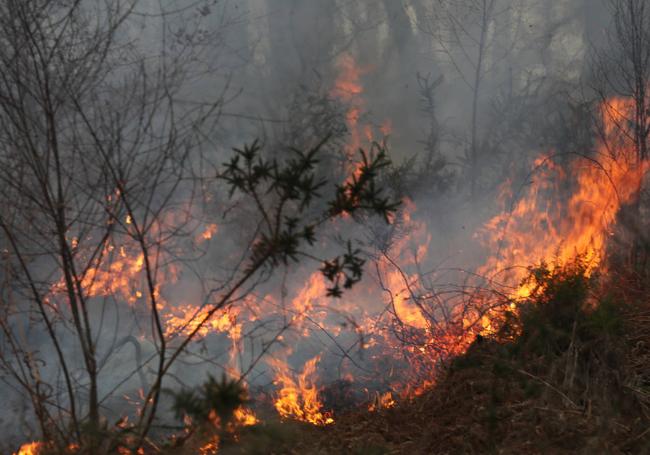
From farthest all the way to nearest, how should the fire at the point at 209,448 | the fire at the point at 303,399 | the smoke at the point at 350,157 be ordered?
the smoke at the point at 350,157
the fire at the point at 303,399
the fire at the point at 209,448

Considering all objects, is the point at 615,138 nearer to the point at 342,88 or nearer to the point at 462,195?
the point at 462,195

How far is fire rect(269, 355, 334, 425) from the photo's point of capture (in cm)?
442

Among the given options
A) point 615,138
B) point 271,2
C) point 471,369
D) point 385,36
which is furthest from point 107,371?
point 385,36

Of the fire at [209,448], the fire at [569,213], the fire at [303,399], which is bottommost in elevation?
the fire at [209,448]

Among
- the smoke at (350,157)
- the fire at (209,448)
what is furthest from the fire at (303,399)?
the fire at (209,448)

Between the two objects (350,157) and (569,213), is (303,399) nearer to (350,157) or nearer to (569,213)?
(569,213)

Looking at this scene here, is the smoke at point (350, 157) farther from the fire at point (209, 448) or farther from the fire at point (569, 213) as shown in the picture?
the fire at point (209, 448)

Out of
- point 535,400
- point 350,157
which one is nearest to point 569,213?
point 350,157

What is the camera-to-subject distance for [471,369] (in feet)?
12.3

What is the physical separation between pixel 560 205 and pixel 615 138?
153cm

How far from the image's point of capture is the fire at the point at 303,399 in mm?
4418

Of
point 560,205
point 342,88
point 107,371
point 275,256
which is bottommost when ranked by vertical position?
point 275,256

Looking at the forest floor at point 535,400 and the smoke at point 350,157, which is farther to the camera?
the smoke at point 350,157

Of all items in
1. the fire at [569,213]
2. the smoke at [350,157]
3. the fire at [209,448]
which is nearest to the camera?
the fire at [209,448]
